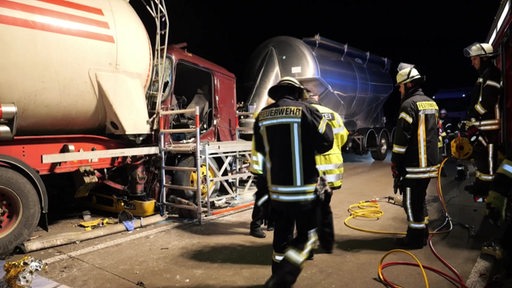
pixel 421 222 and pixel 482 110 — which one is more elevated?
pixel 482 110

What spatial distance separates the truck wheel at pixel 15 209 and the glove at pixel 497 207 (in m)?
4.43

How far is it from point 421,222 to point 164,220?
3.51 m

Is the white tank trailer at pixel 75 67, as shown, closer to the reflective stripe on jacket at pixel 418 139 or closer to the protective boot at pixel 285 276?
the protective boot at pixel 285 276

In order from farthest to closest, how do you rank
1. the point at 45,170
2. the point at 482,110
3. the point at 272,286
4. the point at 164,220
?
the point at 164,220
the point at 482,110
the point at 45,170
the point at 272,286

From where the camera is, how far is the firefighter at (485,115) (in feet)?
15.5

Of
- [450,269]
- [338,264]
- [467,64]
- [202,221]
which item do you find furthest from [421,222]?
[467,64]

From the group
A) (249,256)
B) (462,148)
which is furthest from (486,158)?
(249,256)

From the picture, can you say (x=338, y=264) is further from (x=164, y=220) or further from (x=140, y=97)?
(x=140, y=97)

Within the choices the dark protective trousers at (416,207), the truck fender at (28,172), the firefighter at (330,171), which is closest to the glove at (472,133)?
the dark protective trousers at (416,207)

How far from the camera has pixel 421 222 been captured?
409cm

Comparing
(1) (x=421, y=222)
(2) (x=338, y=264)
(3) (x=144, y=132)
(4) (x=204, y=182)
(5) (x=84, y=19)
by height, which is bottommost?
(2) (x=338, y=264)

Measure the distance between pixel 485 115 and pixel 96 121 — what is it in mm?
5090

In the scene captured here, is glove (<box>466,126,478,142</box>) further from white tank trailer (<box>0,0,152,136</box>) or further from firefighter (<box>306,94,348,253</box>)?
white tank trailer (<box>0,0,152,136</box>)

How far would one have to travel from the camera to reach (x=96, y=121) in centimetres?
503
